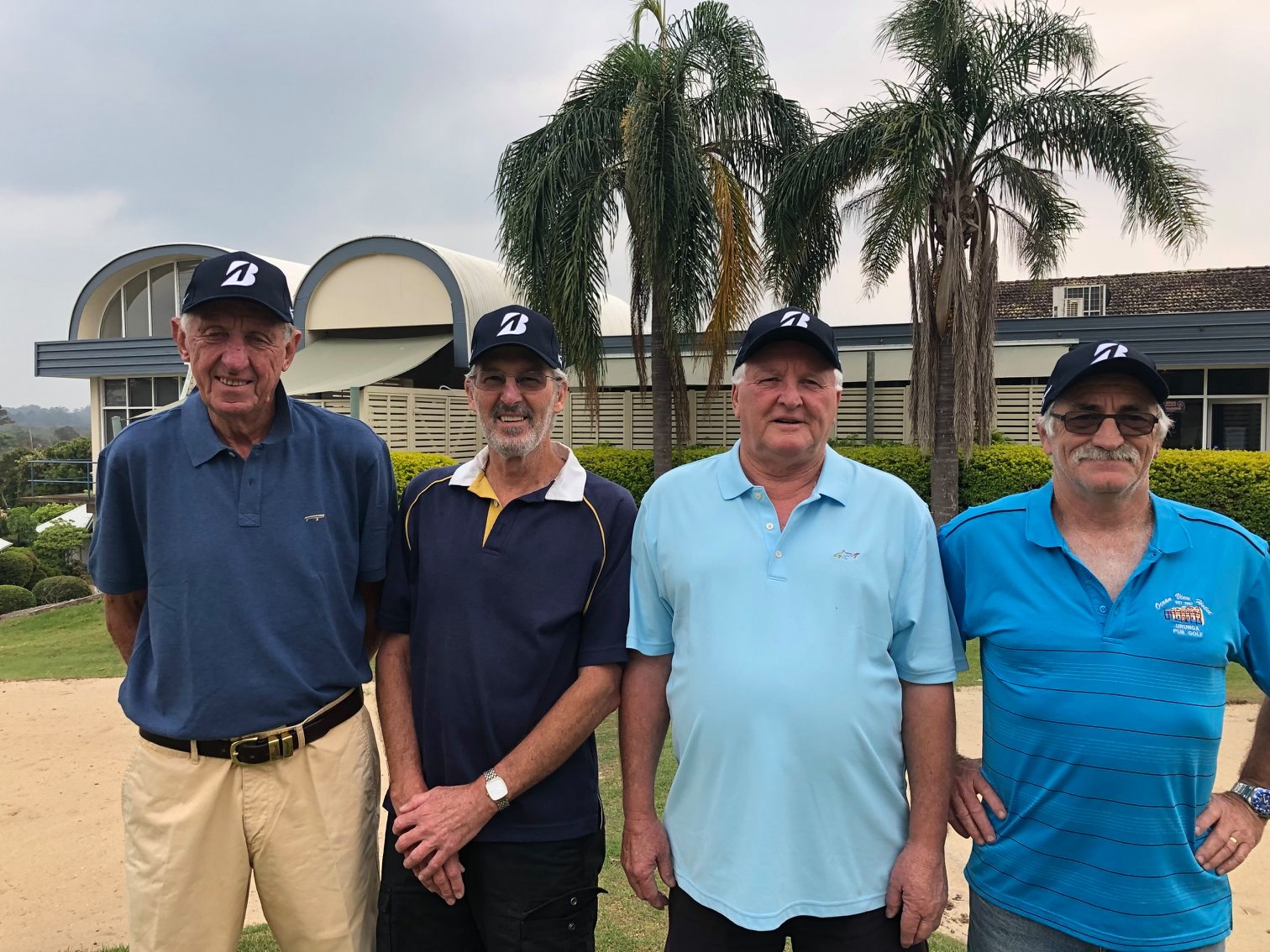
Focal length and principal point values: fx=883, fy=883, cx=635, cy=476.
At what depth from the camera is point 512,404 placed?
269cm

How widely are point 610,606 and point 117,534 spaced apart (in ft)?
4.84

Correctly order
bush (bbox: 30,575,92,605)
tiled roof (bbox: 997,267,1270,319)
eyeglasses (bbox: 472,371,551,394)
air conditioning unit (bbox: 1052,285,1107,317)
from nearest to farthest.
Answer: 1. eyeglasses (bbox: 472,371,551,394)
2. bush (bbox: 30,575,92,605)
3. tiled roof (bbox: 997,267,1270,319)
4. air conditioning unit (bbox: 1052,285,1107,317)

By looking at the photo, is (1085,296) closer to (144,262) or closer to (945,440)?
(945,440)

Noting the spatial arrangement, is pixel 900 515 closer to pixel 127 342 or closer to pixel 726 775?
pixel 726 775

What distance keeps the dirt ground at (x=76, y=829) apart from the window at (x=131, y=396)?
15.6 m

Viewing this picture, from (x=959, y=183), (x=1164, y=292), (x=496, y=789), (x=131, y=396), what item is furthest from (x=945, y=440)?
(x=131, y=396)

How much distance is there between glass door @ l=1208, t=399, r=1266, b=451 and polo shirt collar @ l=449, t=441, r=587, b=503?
64.1ft

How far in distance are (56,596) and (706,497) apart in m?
15.8

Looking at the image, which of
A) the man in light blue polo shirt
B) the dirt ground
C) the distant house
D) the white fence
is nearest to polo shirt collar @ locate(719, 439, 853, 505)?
the man in light blue polo shirt

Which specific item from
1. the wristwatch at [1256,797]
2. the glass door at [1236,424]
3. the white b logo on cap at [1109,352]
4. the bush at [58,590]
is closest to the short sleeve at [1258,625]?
the wristwatch at [1256,797]

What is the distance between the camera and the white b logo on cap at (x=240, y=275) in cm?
256

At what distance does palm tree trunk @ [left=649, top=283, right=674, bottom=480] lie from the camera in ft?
41.1

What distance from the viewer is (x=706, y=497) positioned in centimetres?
239

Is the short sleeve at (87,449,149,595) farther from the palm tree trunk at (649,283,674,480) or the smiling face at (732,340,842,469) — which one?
the palm tree trunk at (649,283,674,480)
